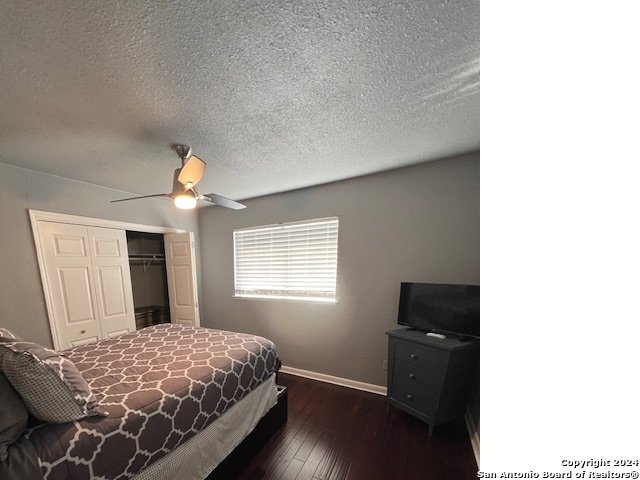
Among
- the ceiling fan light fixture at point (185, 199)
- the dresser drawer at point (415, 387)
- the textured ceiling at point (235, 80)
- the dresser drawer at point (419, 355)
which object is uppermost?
the textured ceiling at point (235, 80)

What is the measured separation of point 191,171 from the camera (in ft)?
5.15

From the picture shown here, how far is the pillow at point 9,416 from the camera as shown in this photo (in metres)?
0.84

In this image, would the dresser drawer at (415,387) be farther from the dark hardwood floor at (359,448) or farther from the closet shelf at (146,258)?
the closet shelf at (146,258)

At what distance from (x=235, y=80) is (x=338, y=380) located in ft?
9.49

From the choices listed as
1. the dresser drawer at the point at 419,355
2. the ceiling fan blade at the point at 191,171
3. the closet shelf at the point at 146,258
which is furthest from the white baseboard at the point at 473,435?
the closet shelf at the point at 146,258

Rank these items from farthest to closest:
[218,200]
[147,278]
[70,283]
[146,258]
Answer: [147,278] < [146,258] < [70,283] < [218,200]

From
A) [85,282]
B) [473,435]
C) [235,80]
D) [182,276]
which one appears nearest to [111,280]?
[85,282]

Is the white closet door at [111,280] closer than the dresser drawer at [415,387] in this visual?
No

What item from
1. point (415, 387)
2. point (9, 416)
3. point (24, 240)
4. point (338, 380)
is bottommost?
point (338, 380)

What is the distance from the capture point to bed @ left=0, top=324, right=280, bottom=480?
0.90 metres

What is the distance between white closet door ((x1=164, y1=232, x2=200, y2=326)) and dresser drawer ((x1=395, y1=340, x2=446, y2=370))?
2765mm

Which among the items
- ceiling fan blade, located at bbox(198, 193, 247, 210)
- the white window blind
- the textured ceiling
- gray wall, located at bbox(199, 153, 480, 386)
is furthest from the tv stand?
ceiling fan blade, located at bbox(198, 193, 247, 210)

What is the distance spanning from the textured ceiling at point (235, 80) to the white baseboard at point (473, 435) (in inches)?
88.5

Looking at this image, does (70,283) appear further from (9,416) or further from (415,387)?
(415,387)
